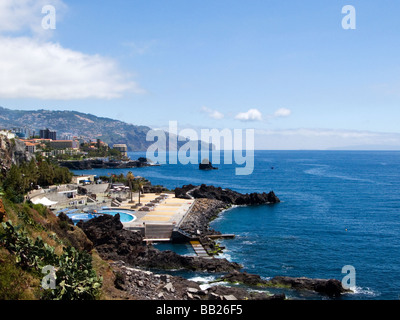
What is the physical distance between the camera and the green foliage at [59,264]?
48.7ft

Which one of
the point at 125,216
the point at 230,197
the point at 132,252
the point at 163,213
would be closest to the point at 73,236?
the point at 132,252

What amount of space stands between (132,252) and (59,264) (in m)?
19.3

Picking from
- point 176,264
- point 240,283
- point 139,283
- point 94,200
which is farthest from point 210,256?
point 94,200

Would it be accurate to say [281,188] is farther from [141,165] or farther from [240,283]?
[141,165]

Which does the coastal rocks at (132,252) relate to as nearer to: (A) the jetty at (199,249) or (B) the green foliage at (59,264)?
(A) the jetty at (199,249)

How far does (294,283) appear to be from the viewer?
2848 cm

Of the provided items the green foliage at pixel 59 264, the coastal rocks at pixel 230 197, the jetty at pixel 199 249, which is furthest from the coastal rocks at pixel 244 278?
the coastal rocks at pixel 230 197

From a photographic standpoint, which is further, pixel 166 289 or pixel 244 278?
pixel 244 278

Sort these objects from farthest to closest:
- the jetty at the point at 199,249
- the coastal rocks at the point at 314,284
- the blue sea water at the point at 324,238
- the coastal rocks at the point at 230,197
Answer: the coastal rocks at the point at 230,197
the jetty at the point at 199,249
the blue sea water at the point at 324,238
the coastal rocks at the point at 314,284

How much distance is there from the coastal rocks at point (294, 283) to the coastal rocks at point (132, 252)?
8.89 feet

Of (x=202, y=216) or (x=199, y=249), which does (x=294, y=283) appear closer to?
(x=199, y=249)

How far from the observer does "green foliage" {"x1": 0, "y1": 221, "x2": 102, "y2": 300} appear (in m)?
14.8
